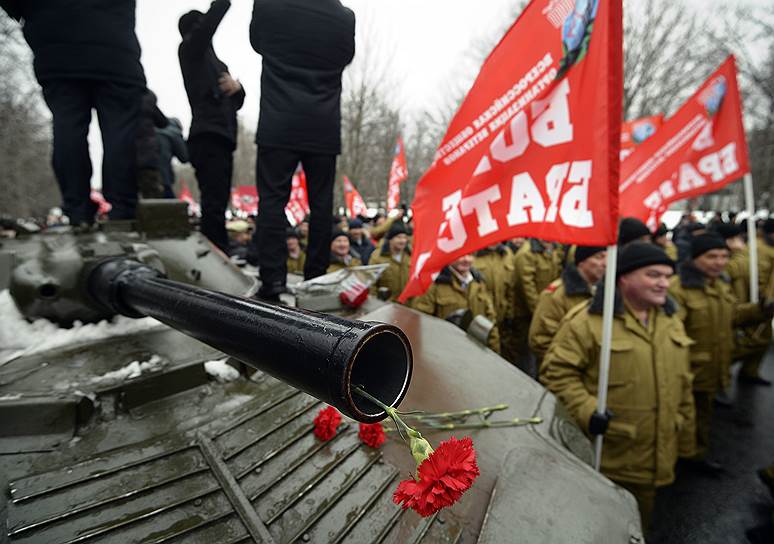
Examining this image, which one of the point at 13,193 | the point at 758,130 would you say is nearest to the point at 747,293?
the point at 758,130

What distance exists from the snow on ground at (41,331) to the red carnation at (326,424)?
4.23 feet

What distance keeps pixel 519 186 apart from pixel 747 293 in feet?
21.1

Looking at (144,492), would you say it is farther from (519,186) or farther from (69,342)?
(519,186)

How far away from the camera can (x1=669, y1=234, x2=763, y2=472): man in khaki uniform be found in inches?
191

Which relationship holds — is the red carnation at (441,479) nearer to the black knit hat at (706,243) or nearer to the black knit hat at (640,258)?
the black knit hat at (640,258)

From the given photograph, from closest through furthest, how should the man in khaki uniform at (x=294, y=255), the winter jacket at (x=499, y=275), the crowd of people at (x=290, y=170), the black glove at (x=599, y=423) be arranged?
1. the black glove at (x=599, y=423)
2. the crowd of people at (x=290, y=170)
3. the winter jacket at (x=499, y=275)
4. the man in khaki uniform at (x=294, y=255)

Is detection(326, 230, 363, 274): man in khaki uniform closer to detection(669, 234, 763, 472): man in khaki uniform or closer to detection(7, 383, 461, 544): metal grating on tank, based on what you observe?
detection(669, 234, 763, 472): man in khaki uniform

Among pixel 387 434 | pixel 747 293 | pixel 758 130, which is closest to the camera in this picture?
pixel 387 434

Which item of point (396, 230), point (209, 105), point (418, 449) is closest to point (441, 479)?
point (418, 449)

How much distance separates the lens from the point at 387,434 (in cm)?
192

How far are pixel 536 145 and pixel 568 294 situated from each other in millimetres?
2126

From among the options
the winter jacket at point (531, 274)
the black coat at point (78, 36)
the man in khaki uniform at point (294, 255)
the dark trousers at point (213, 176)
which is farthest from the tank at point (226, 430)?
the man in khaki uniform at point (294, 255)

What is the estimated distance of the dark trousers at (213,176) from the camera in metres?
3.98

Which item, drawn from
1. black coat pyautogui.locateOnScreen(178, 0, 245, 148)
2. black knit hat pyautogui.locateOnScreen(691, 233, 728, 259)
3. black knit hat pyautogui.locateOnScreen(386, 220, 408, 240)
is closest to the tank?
black coat pyautogui.locateOnScreen(178, 0, 245, 148)
